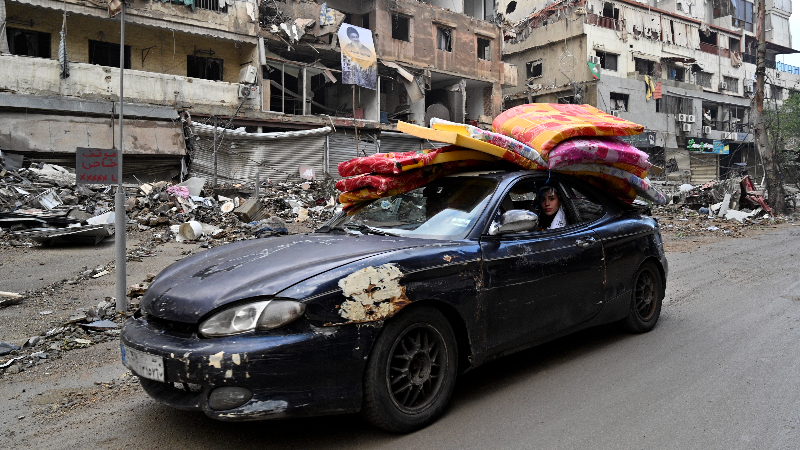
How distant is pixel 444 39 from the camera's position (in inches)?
1141

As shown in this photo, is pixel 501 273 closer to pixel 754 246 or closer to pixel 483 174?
pixel 483 174

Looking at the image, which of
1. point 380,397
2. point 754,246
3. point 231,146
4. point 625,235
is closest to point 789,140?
point 754,246

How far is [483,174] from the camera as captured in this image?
410cm

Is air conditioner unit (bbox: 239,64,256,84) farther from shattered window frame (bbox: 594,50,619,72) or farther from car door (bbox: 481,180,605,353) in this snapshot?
shattered window frame (bbox: 594,50,619,72)

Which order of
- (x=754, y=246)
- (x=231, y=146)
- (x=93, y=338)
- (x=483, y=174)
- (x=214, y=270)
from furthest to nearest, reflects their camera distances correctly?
(x=231, y=146) → (x=754, y=246) → (x=93, y=338) → (x=483, y=174) → (x=214, y=270)

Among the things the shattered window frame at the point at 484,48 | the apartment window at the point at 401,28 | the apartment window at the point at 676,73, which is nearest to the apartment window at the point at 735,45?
A: the apartment window at the point at 676,73

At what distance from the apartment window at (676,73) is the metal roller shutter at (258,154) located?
2961 cm

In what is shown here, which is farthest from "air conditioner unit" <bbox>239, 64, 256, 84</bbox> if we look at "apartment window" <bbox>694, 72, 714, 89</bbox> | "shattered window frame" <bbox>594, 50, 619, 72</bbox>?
"apartment window" <bbox>694, 72, 714, 89</bbox>

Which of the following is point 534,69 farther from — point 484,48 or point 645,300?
point 645,300

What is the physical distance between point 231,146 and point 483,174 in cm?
1787

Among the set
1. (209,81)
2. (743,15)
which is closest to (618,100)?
(743,15)

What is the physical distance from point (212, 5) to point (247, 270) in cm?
2082

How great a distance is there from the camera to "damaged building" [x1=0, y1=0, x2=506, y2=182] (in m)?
17.5

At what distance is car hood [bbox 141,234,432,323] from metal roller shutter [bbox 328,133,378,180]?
19467 millimetres
